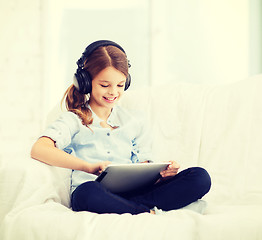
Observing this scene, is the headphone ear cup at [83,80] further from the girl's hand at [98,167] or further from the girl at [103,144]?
the girl's hand at [98,167]

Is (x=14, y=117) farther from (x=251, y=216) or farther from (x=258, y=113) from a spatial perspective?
(x=251, y=216)

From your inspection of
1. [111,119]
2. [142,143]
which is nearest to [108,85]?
[111,119]

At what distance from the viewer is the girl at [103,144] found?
1.07 meters

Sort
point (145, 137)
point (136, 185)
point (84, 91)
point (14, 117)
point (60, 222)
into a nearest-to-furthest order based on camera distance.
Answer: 1. point (60, 222)
2. point (136, 185)
3. point (84, 91)
4. point (145, 137)
5. point (14, 117)

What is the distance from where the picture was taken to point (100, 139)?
52.3 inches

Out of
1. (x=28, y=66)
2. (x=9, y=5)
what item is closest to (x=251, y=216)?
(x=28, y=66)

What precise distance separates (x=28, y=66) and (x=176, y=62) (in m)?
1.02

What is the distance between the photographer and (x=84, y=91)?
1.32 meters

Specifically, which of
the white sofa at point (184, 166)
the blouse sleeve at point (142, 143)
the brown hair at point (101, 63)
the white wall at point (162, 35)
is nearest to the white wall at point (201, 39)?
the white wall at point (162, 35)

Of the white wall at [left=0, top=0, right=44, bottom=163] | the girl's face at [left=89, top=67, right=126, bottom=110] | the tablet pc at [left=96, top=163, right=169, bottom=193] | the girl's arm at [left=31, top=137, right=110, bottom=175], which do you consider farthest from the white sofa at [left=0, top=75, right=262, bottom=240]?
the white wall at [left=0, top=0, right=44, bottom=163]

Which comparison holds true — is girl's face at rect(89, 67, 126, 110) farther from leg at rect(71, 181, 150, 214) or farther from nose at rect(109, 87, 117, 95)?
leg at rect(71, 181, 150, 214)

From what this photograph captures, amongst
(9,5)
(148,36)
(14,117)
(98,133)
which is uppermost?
(9,5)

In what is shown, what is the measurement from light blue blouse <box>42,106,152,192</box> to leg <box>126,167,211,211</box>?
7.9 inches

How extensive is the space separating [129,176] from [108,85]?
367 mm
